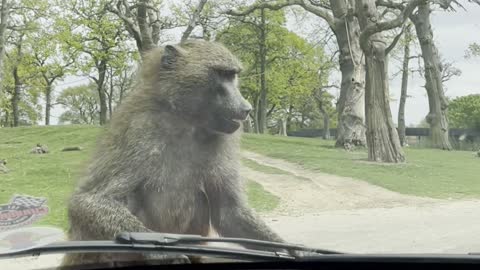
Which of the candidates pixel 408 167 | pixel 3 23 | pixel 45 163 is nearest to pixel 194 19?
pixel 3 23

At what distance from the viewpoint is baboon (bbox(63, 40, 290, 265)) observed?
7.12ft

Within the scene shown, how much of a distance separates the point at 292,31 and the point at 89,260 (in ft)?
5.30

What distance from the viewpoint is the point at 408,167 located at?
498 cm

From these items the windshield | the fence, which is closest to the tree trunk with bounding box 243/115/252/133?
the windshield

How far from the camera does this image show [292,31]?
3.03 meters

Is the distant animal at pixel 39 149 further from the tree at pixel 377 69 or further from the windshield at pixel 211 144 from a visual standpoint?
the tree at pixel 377 69

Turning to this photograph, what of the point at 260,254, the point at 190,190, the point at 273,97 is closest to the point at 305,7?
the point at 273,97

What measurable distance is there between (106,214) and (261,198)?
61.9 inches

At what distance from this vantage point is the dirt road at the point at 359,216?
2.99 m

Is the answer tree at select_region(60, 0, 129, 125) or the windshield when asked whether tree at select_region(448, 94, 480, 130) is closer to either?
the windshield

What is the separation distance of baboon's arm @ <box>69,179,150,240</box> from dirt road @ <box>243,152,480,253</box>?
2.41 ft

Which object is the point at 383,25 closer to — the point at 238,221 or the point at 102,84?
the point at 102,84

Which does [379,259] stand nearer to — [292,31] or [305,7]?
[292,31]

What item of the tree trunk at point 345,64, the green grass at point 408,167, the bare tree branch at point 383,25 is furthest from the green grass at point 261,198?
the bare tree branch at point 383,25
